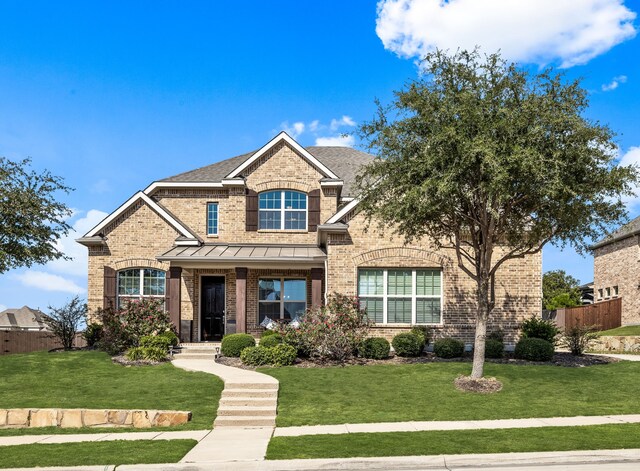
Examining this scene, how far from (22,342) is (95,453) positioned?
20903mm

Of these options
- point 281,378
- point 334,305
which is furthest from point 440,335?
point 281,378

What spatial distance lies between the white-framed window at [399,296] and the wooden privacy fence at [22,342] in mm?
15226

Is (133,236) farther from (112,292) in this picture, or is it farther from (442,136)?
(442,136)

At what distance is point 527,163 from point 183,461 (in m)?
9.94

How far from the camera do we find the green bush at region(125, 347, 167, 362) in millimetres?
19719

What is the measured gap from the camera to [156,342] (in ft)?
66.4

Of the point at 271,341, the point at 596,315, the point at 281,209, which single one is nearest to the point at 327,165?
the point at 281,209

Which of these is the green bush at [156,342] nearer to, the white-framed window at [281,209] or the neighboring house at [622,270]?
the white-framed window at [281,209]

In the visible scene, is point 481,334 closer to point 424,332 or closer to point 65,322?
point 424,332

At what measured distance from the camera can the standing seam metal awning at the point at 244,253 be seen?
22.6 m

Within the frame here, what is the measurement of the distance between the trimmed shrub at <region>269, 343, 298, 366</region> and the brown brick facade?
23.6m

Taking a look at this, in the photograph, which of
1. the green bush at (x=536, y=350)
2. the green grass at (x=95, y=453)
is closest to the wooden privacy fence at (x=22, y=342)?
the green grass at (x=95, y=453)

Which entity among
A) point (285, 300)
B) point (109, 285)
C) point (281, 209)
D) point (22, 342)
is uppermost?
point (281, 209)

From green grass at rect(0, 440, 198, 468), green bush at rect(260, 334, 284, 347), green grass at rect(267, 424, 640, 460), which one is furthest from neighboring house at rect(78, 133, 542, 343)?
green grass at rect(0, 440, 198, 468)
